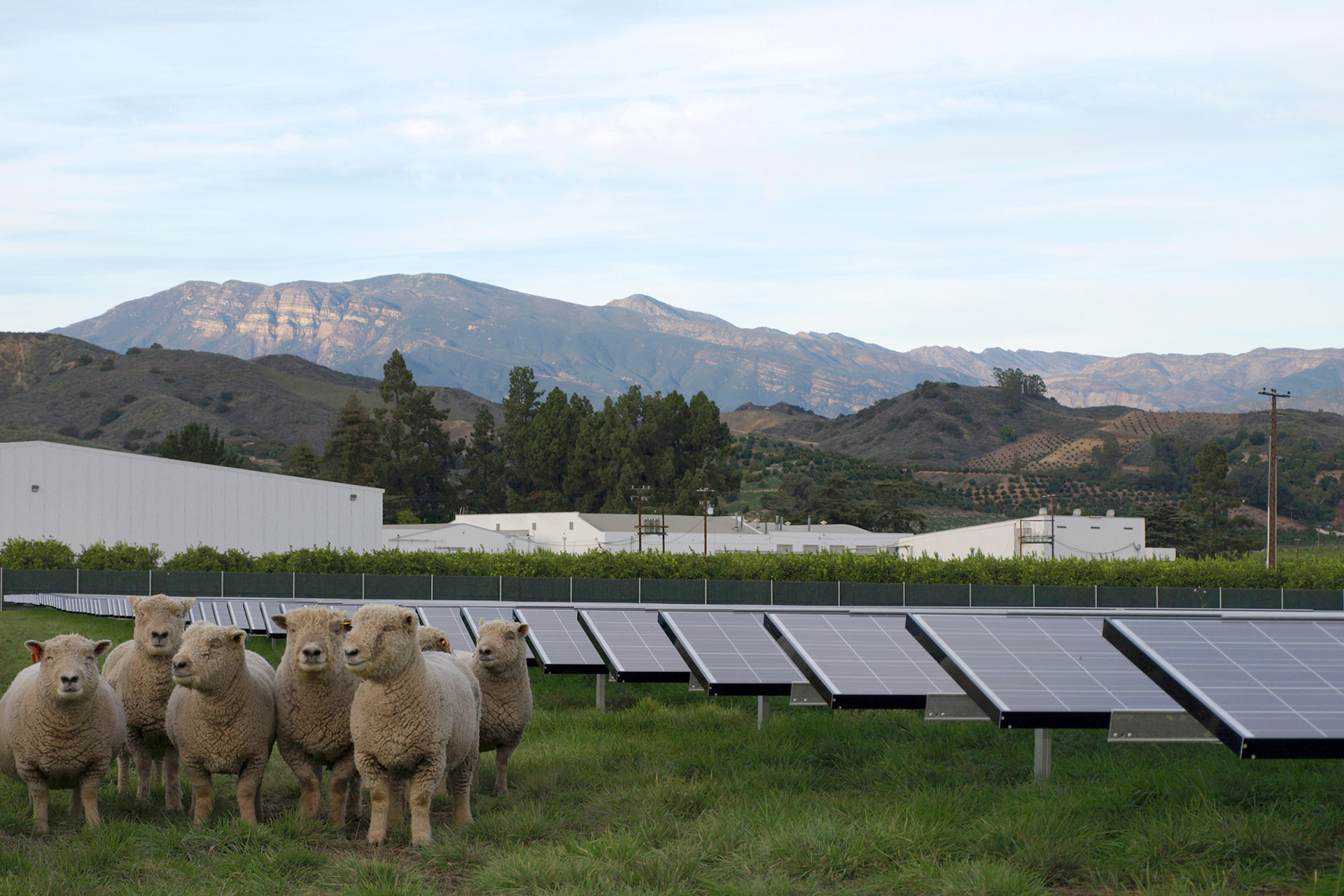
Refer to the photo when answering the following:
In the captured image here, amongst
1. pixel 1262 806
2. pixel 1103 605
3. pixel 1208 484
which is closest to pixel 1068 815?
pixel 1262 806

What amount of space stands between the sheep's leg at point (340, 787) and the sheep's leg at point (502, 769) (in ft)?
6.43

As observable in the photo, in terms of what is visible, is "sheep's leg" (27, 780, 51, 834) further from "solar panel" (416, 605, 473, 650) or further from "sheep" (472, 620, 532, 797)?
"solar panel" (416, 605, 473, 650)

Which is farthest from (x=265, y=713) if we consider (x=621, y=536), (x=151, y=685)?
(x=621, y=536)

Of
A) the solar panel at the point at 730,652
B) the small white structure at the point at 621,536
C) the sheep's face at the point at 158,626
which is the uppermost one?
the sheep's face at the point at 158,626

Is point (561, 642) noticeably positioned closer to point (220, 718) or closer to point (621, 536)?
point (220, 718)

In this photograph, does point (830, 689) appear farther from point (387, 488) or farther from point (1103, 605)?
point (387, 488)

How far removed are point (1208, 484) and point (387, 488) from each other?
77.8 meters

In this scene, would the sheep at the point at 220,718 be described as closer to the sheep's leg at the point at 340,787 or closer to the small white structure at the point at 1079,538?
the sheep's leg at the point at 340,787

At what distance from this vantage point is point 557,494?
104 metres

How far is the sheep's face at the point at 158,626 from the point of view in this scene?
36.0ft

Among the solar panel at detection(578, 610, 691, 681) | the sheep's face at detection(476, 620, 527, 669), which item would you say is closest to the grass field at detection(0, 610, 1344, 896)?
the sheep's face at detection(476, 620, 527, 669)

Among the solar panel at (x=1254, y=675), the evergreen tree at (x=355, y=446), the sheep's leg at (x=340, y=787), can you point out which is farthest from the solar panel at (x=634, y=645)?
the evergreen tree at (x=355, y=446)

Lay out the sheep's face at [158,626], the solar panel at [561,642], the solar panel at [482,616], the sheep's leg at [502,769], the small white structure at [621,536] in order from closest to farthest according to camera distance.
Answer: the sheep's face at [158,626] < the sheep's leg at [502,769] < the solar panel at [561,642] < the solar panel at [482,616] < the small white structure at [621,536]

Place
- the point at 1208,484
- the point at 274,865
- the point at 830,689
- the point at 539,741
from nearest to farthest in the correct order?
the point at 274,865 < the point at 830,689 < the point at 539,741 < the point at 1208,484
